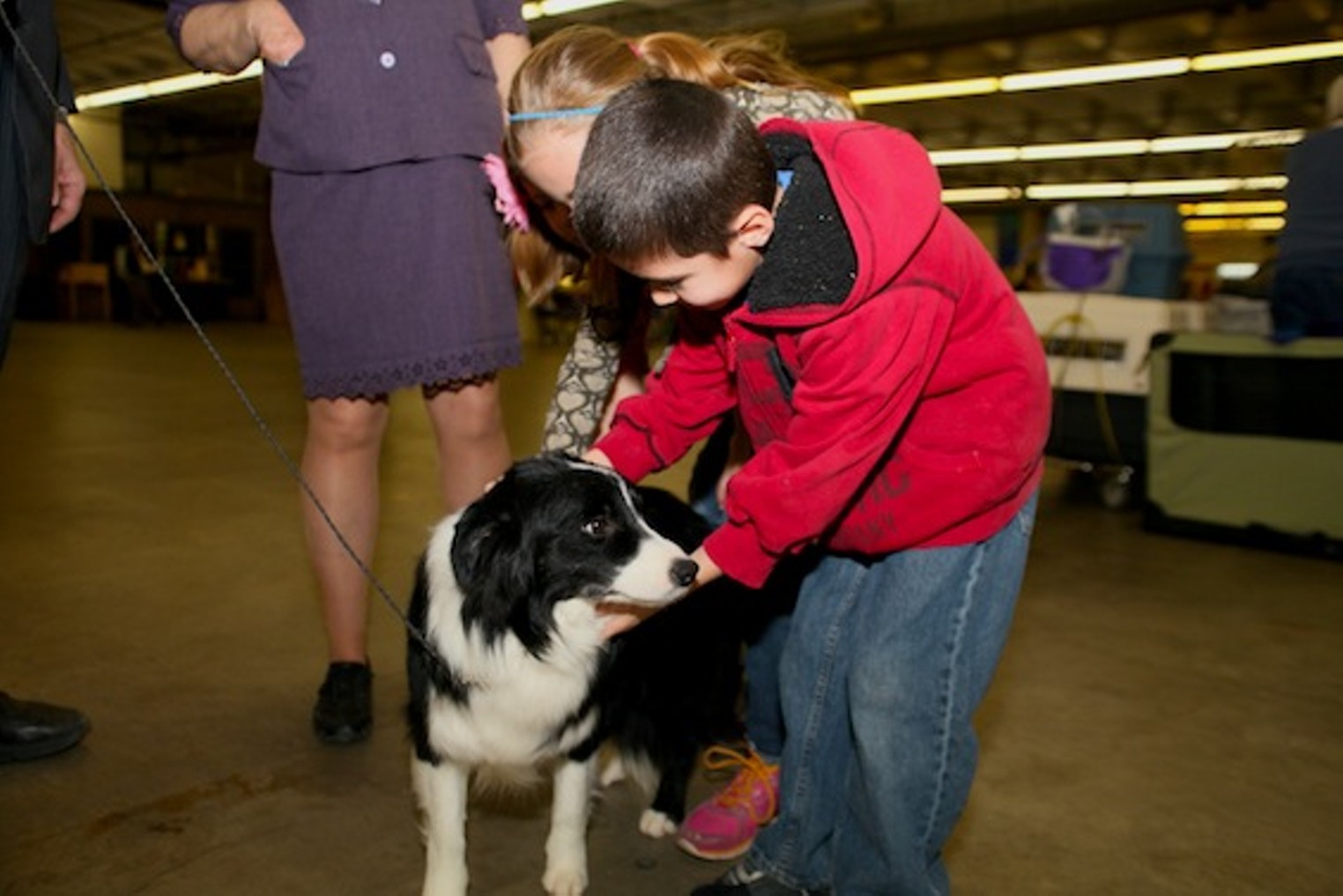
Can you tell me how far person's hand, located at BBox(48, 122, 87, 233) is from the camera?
7.45 ft

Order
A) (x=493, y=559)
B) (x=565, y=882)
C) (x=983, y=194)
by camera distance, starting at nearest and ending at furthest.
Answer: (x=493, y=559), (x=565, y=882), (x=983, y=194)

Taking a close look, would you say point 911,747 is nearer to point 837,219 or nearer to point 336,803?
point 837,219

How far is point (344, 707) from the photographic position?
95.3 inches

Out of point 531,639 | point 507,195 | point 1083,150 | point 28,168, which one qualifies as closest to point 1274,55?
point 1083,150

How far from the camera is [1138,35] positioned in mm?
12766

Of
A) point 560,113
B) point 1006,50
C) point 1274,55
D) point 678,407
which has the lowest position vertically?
point 678,407

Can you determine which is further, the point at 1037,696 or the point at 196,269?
the point at 196,269

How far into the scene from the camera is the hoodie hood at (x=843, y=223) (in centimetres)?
135

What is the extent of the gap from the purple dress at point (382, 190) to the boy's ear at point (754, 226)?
99 cm

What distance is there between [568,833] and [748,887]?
330 mm

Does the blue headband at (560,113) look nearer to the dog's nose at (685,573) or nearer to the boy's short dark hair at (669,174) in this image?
the boy's short dark hair at (669,174)

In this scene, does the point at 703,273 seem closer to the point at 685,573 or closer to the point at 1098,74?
the point at 685,573

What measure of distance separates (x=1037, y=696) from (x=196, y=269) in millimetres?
21981

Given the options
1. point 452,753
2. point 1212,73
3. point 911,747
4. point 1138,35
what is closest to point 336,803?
point 452,753
